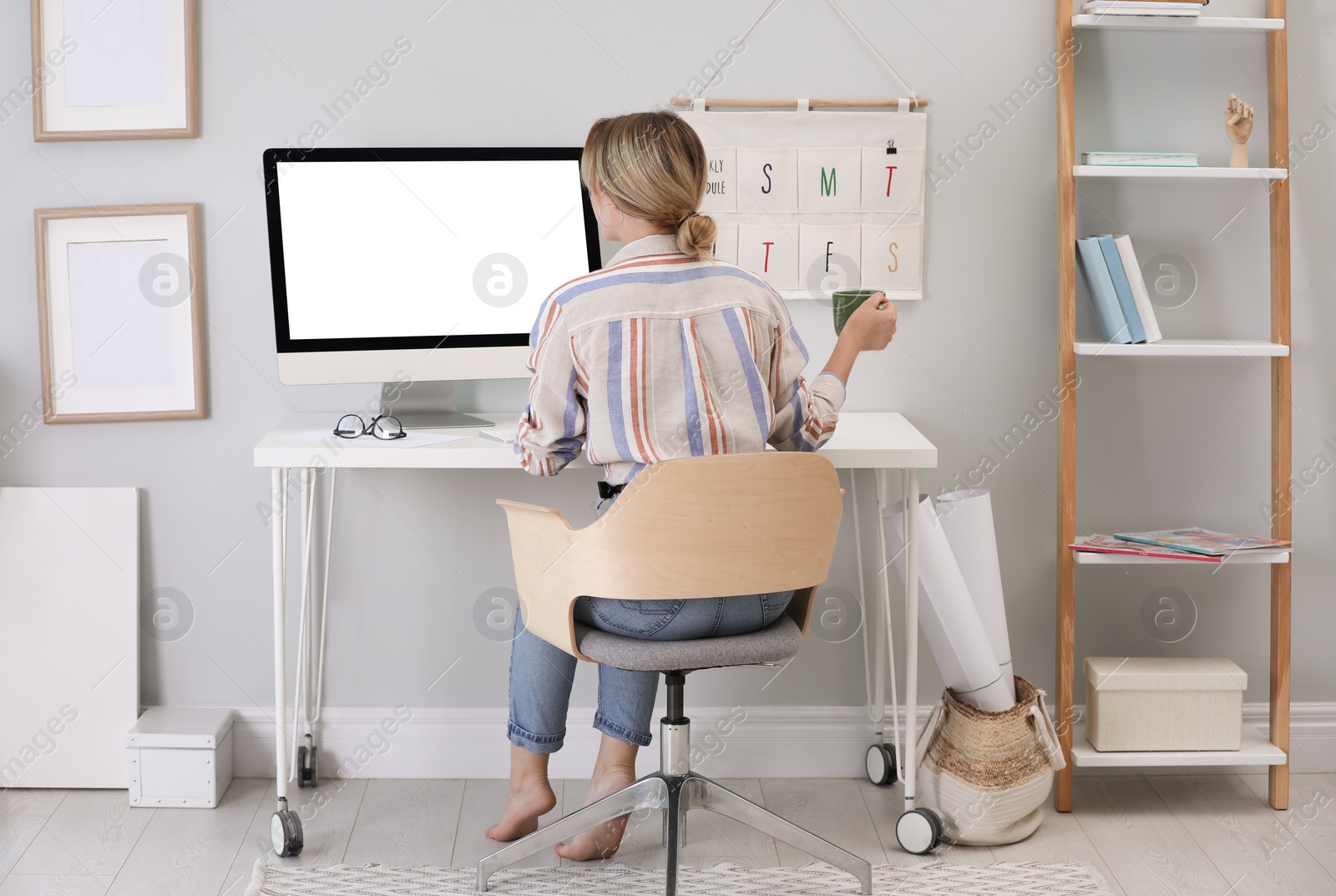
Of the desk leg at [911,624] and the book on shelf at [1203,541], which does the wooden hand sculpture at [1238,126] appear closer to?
the book on shelf at [1203,541]

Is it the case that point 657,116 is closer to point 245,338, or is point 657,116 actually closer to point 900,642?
point 245,338

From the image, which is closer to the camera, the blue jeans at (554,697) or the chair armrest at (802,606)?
the chair armrest at (802,606)

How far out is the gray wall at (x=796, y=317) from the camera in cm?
223

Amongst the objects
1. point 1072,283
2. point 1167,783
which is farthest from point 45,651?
point 1167,783

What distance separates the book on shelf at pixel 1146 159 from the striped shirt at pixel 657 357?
0.89 meters

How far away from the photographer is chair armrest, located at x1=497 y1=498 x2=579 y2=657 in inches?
62.5

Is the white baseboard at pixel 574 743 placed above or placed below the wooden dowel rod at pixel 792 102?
below

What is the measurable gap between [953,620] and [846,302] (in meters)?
0.62

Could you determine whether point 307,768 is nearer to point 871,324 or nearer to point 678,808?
point 678,808

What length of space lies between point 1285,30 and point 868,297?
1.04 metres

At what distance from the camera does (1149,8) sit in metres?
2.10

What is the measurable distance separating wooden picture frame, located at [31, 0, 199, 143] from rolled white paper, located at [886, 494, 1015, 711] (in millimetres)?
1599

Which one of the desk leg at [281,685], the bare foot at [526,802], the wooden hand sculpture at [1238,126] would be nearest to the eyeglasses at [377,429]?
the desk leg at [281,685]

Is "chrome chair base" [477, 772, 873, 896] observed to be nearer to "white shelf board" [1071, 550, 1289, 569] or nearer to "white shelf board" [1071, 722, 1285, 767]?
"white shelf board" [1071, 722, 1285, 767]
